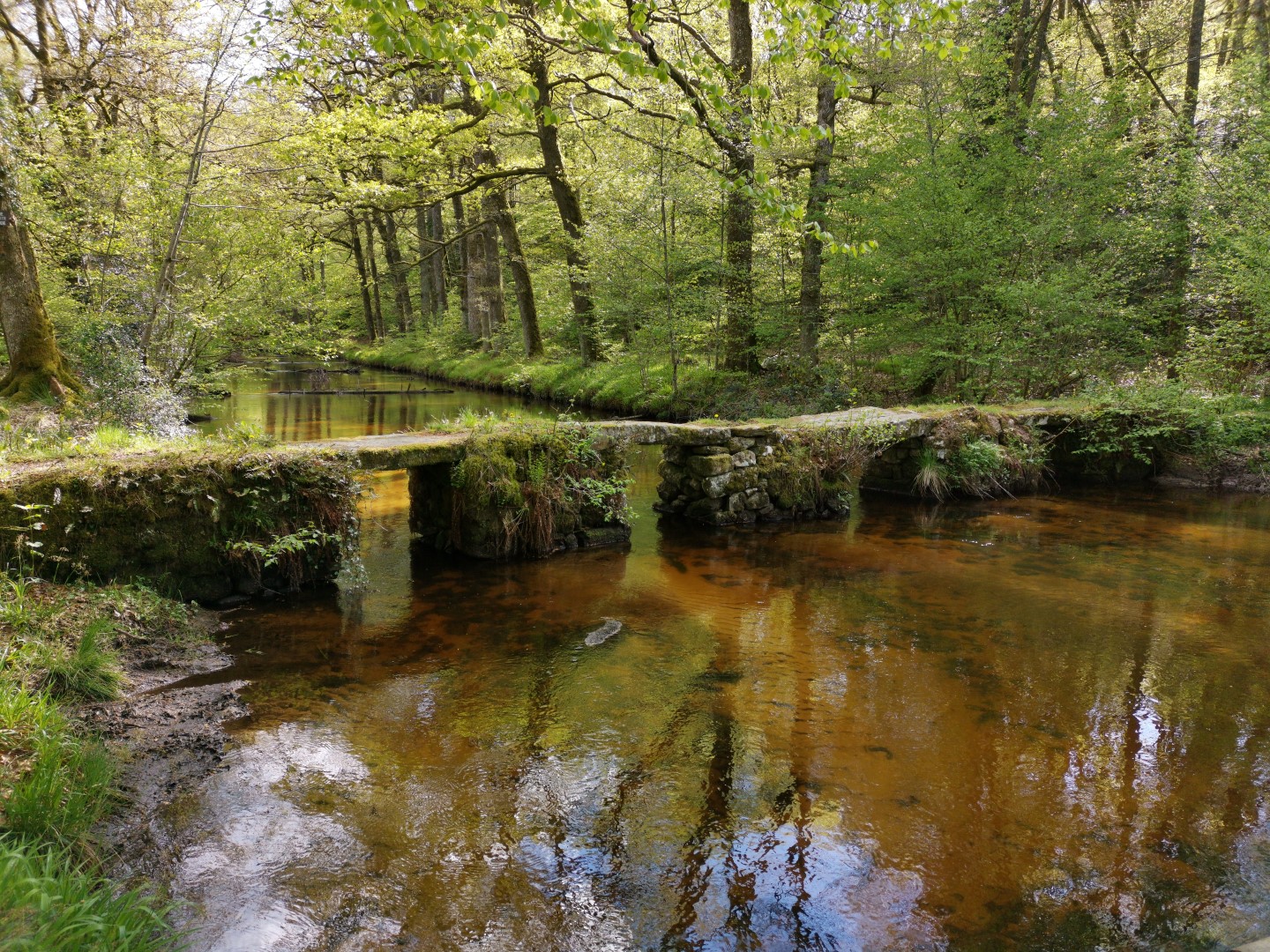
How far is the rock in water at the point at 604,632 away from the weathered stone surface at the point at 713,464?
3422mm

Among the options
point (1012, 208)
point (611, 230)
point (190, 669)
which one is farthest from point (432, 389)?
point (190, 669)

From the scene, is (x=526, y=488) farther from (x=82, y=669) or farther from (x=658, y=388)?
(x=658, y=388)

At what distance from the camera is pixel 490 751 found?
12.8ft

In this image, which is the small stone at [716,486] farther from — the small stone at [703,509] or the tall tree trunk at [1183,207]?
the tall tree trunk at [1183,207]

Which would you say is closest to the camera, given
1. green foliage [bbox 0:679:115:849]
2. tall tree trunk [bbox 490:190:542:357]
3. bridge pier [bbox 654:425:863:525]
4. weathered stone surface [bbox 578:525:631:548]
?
green foliage [bbox 0:679:115:849]

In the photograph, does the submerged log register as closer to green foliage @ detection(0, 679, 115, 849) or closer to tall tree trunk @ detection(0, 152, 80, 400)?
tall tree trunk @ detection(0, 152, 80, 400)

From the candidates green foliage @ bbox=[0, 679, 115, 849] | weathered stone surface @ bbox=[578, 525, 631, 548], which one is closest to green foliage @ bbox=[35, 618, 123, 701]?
green foliage @ bbox=[0, 679, 115, 849]

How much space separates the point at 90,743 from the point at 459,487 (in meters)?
4.24

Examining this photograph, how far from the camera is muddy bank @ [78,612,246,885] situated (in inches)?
114

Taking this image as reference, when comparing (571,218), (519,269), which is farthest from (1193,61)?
(519,269)

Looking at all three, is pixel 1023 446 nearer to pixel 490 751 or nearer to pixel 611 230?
pixel 611 230

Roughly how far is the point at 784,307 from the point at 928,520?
651 centimetres

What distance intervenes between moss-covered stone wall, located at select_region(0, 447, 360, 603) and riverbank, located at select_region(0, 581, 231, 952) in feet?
0.87

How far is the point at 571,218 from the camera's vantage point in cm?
1778
